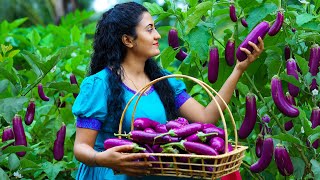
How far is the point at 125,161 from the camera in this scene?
2602mm

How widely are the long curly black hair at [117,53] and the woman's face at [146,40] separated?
0.02 m

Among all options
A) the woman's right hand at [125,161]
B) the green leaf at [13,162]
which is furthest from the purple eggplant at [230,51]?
the green leaf at [13,162]

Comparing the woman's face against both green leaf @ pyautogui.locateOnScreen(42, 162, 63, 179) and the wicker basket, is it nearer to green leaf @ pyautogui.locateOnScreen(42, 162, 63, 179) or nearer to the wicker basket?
the wicker basket

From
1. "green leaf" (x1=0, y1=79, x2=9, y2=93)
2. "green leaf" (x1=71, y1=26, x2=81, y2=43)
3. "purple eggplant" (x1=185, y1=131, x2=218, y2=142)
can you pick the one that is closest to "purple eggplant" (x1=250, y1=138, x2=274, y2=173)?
"purple eggplant" (x1=185, y1=131, x2=218, y2=142)

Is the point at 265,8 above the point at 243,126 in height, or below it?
above

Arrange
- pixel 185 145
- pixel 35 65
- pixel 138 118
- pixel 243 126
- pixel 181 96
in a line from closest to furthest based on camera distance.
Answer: pixel 185 145, pixel 138 118, pixel 243 126, pixel 181 96, pixel 35 65

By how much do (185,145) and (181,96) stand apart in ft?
2.34

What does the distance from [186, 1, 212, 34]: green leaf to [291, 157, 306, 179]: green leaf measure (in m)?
0.69

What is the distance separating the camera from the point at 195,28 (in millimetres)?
3268

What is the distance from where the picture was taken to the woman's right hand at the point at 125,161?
2.57m

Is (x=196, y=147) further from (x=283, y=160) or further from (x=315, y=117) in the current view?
(x=315, y=117)

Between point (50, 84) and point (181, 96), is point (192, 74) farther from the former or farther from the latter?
point (50, 84)

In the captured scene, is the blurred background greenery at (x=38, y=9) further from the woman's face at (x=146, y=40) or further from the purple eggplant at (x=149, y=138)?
the purple eggplant at (x=149, y=138)

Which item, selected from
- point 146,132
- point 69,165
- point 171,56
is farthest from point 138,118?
point 69,165
